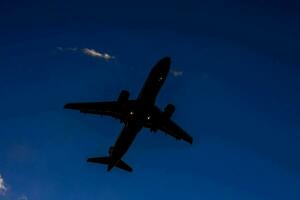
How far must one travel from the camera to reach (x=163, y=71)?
7450 centimetres

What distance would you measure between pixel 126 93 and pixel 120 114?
135 inches

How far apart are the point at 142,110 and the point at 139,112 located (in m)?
0.56

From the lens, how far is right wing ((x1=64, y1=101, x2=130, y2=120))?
7731 centimetres

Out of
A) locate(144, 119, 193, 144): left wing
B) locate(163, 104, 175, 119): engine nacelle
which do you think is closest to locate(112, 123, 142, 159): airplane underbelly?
locate(144, 119, 193, 144): left wing

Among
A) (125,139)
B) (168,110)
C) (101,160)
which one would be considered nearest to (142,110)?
(168,110)

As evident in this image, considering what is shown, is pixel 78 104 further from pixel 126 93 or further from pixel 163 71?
pixel 163 71

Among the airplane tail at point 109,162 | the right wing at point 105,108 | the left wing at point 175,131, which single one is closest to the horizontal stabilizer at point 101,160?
the airplane tail at point 109,162

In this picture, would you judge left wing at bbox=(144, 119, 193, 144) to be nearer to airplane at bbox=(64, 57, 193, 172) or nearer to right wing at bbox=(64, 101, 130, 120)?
airplane at bbox=(64, 57, 193, 172)

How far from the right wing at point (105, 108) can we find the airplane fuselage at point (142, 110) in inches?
45.8

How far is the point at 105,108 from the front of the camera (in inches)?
3083

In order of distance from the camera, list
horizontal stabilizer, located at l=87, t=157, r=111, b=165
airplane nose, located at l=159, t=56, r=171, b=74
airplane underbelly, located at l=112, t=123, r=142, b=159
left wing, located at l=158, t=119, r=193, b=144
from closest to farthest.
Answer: airplane nose, located at l=159, t=56, r=171, b=74, airplane underbelly, located at l=112, t=123, r=142, b=159, left wing, located at l=158, t=119, r=193, b=144, horizontal stabilizer, located at l=87, t=157, r=111, b=165

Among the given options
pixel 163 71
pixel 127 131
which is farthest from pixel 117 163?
pixel 163 71

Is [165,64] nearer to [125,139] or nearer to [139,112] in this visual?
[139,112]

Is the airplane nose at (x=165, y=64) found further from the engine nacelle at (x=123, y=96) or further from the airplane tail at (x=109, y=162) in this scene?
the airplane tail at (x=109, y=162)
